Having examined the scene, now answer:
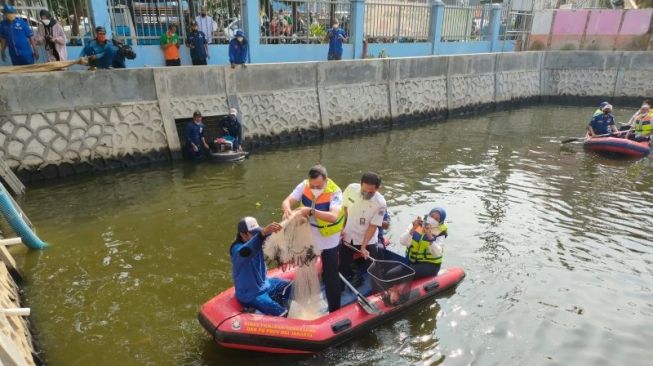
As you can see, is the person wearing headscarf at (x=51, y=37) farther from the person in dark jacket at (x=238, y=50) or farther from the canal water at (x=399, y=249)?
the person in dark jacket at (x=238, y=50)

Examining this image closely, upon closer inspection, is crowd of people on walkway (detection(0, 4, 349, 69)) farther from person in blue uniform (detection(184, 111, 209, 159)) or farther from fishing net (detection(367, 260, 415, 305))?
fishing net (detection(367, 260, 415, 305))

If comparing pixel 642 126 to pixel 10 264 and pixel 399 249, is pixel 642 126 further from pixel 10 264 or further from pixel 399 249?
pixel 10 264

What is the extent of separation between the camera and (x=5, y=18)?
10641 millimetres

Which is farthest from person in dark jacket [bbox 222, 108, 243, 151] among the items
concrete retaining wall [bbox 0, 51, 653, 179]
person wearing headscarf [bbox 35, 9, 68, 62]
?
person wearing headscarf [bbox 35, 9, 68, 62]

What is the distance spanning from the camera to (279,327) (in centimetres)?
526

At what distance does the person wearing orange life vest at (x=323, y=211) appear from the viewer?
5438 millimetres

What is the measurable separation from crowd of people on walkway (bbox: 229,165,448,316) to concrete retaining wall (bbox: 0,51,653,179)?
7860mm

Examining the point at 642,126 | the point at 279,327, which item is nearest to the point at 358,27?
the point at 642,126

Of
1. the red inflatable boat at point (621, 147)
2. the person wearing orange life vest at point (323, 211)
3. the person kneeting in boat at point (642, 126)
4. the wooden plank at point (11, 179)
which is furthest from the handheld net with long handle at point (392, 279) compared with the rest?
Answer: the person kneeting in boat at point (642, 126)

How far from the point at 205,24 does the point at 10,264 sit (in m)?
9.50

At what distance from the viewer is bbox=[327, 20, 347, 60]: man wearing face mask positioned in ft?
51.5

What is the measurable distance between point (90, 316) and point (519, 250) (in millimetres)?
6889

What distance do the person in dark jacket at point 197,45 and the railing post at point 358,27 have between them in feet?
19.7

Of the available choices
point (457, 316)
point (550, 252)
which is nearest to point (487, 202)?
point (550, 252)
